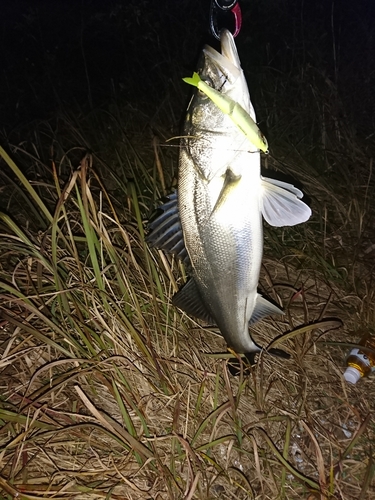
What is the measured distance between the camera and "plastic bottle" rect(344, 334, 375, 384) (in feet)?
6.57

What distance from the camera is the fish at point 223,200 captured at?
1234 millimetres

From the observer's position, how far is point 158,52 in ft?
14.6

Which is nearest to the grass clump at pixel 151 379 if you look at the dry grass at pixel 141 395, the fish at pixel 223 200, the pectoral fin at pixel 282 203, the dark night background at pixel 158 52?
the dry grass at pixel 141 395

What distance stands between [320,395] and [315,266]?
2.54 feet

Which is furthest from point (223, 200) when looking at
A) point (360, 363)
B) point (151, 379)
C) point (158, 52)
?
point (158, 52)

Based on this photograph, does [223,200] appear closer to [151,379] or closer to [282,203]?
[282,203]

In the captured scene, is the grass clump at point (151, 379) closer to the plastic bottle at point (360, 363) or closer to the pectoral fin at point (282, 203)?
the plastic bottle at point (360, 363)

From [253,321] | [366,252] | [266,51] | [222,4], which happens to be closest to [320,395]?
[253,321]

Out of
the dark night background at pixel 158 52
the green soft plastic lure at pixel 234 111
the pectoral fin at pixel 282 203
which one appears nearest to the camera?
the green soft plastic lure at pixel 234 111

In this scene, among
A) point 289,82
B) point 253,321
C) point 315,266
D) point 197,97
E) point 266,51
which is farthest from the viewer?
point 266,51

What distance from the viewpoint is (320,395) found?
207cm

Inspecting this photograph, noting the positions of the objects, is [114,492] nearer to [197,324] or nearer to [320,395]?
[197,324]

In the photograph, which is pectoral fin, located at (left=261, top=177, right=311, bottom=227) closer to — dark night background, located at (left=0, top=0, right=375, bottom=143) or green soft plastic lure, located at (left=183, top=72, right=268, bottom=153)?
green soft plastic lure, located at (left=183, top=72, right=268, bottom=153)

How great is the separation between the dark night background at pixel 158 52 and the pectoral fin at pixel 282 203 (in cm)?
231
